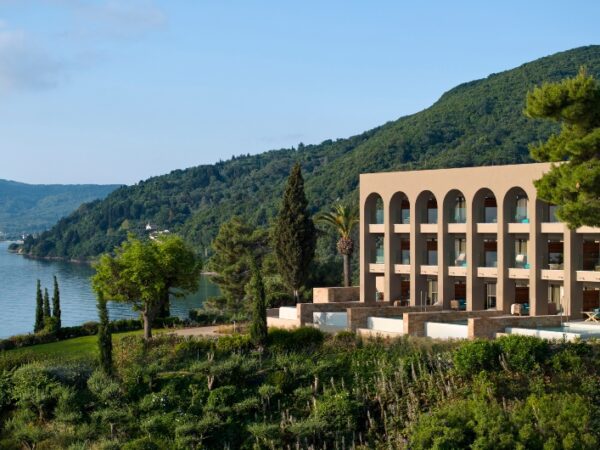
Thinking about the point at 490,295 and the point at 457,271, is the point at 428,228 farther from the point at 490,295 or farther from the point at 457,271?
the point at 490,295

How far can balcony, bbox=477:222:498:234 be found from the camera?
131ft

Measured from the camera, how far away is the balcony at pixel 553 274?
37.5 m

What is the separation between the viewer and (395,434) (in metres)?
25.9

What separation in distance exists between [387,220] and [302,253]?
540 centimetres

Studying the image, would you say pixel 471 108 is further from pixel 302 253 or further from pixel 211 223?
pixel 302 253

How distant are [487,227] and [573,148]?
11486mm

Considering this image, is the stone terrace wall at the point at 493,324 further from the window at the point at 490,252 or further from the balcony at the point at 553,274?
the window at the point at 490,252

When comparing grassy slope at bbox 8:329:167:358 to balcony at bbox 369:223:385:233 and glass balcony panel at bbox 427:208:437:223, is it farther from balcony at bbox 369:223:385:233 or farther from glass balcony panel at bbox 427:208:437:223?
glass balcony panel at bbox 427:208:437:223

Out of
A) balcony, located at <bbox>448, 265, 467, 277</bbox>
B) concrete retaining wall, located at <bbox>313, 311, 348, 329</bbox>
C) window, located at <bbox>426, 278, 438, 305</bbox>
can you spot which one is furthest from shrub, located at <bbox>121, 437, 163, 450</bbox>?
window, located at <bbox>426, 278, 438, 305</bbox>

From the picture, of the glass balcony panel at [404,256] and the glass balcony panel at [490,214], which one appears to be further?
the glass balcony panel at [404,256]

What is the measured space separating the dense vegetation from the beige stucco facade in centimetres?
797

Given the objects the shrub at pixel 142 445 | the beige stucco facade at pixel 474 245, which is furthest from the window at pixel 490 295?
the shrub at pixel 142 445

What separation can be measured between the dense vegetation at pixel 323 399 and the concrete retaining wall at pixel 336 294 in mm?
12874

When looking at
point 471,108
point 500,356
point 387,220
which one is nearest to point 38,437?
point 500,356
